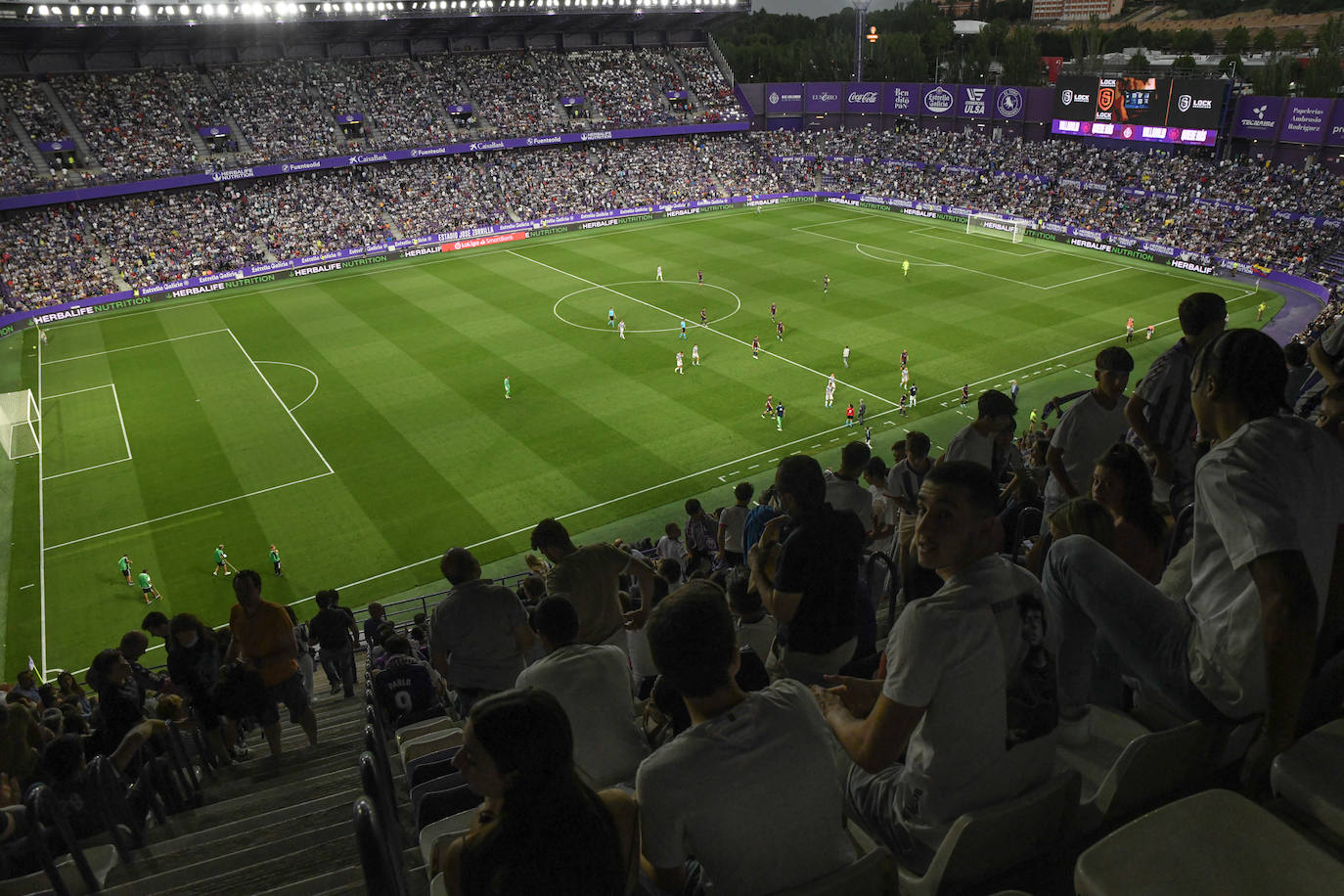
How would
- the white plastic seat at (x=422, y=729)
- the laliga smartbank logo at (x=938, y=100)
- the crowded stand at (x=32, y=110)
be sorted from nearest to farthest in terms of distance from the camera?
the white plastic seat at (x=422, y=729), the crowded stand at (x=32, y=110), the laliga smartbank logo at (x=938, y=100)

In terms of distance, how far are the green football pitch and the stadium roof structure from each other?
1846 centimetres

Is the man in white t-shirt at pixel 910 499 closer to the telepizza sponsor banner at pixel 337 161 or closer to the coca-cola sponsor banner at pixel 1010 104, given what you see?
the telepizza sponsor banner at pixel 337 161

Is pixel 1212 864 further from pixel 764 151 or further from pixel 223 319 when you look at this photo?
pixel 764 151

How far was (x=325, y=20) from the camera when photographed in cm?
6072

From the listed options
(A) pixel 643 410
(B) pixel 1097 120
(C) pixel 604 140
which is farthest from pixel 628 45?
(A) pixel 643 410

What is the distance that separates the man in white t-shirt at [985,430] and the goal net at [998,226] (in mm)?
54066

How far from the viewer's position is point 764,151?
79938 mm

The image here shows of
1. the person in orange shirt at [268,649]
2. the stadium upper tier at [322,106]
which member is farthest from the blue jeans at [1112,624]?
the stadium upper tier at [322,106]

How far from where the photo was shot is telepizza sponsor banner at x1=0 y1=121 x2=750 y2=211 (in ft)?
171

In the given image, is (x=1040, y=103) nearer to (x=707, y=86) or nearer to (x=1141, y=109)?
(x=1141, y=109)

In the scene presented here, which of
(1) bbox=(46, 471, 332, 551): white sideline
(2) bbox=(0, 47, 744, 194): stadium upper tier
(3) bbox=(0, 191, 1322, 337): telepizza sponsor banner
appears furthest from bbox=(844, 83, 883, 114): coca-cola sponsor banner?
(1) bbox=(46, 471, 332, 551): white sideline

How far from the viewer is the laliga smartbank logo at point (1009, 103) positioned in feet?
224

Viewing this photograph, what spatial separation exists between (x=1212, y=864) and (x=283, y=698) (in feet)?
29.9

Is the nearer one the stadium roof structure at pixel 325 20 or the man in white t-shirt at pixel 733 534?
the man in white t-shirt at pixel 733 534
